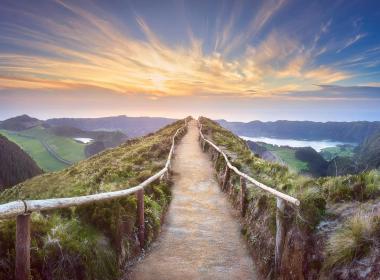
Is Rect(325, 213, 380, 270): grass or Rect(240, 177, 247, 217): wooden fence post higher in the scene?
Rect(325, 213, 380, 270): grass

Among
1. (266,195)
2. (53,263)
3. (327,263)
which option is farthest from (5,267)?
(266,195)

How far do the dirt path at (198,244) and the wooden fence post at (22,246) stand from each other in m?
3.47

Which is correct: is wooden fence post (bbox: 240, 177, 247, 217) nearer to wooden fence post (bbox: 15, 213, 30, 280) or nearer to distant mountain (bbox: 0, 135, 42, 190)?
wooden fence post (bbox: 15, 213, 30, 280)

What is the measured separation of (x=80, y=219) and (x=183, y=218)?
560cm

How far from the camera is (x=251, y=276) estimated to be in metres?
8.01

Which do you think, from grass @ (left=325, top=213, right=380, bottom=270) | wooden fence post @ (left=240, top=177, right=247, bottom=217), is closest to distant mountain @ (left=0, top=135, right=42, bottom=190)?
wooden fence post @ (left=240, top=177, right=247, bottom=217)

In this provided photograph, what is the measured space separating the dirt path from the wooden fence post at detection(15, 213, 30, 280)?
3472mm

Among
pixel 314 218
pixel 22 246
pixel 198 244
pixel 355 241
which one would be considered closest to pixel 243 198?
pixel 198 244

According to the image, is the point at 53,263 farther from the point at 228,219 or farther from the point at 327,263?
the point at 228,219

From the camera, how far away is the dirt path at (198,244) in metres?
8.05

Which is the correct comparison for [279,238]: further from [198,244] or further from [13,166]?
[13,166]

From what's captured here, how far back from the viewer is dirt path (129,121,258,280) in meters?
8.05

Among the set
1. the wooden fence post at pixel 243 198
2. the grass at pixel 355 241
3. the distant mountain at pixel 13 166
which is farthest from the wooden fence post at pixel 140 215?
the distant mountain at pixel 13 166

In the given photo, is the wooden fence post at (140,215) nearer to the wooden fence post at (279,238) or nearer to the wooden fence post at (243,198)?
the wooden fence post at (279,238)
